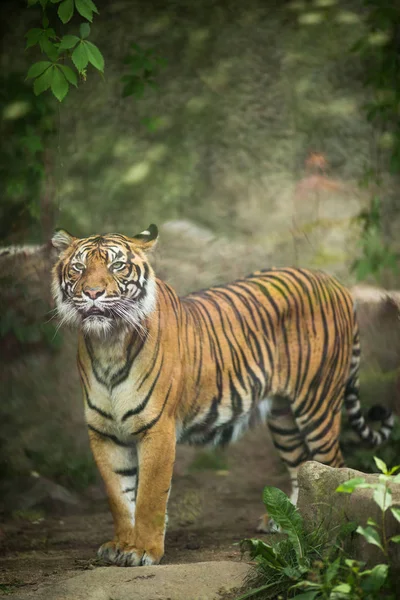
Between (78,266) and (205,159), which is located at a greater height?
(78,266)

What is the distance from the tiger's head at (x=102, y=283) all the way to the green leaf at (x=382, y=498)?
1.77 m

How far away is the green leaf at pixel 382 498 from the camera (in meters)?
3.45

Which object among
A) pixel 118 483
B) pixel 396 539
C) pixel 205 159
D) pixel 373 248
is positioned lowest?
pixel 373 248

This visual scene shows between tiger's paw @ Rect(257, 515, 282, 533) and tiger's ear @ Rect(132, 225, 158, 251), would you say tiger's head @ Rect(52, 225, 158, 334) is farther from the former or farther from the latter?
tiger's paw @ Rect(257, 515, 282, 533)

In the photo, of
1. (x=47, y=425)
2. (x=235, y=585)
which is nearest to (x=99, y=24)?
(x=47, y=425)

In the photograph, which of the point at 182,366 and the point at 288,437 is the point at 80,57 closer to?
the point at 182,366

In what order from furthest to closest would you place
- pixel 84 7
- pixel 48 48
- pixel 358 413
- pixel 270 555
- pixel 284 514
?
pixel 358 413 < pixel 48 48 < pixel 84 7 < pixel 284 514 < pixel 270 555

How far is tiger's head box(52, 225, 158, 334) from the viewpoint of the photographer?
4684 mm

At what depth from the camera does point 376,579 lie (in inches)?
131

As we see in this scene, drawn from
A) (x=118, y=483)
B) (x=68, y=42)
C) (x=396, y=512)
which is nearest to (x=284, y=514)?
(x=396, y=512)

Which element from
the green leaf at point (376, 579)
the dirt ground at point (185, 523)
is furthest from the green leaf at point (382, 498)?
the dirt ground at point (185, 523)

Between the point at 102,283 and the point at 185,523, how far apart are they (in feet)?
6.83

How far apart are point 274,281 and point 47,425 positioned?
6.85 feet

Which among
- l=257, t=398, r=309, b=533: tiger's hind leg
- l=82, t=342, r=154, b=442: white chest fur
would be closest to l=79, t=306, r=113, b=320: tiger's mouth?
l=82, t=342, r=154, b=442: white chest fur
